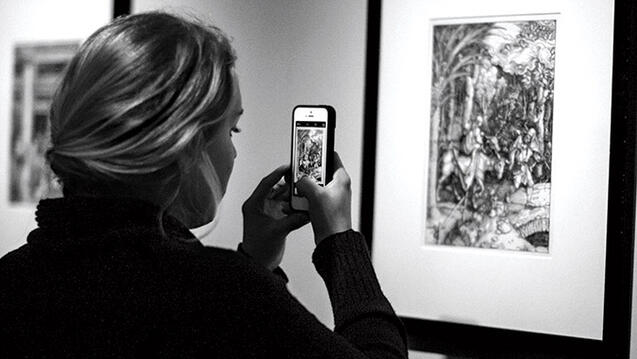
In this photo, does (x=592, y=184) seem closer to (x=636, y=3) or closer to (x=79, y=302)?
(x=636, y=3)

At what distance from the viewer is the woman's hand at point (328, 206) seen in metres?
0.83

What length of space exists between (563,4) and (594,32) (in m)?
Result: 0.06

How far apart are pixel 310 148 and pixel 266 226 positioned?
0.14 meters

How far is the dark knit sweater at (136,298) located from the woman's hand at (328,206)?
21cm

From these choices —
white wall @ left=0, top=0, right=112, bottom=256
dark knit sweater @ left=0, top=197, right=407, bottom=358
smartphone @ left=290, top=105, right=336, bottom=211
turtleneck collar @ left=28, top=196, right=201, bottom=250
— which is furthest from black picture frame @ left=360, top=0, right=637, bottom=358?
white wall @ left=0, top=0, right=112, bottom=256

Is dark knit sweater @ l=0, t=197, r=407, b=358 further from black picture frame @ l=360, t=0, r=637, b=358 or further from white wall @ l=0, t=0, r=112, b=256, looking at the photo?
white wall @ l=0, t=0, r=112, b=256

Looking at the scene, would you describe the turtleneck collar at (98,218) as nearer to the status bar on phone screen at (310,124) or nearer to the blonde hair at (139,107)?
the blonde hair at (139,107)

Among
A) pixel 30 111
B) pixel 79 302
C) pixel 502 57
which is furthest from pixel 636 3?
pixel 30 111

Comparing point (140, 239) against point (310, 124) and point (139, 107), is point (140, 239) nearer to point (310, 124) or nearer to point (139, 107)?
point (139, 107)

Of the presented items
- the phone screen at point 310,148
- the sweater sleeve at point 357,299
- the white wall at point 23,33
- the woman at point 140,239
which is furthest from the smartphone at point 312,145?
the white wall at point 23,33

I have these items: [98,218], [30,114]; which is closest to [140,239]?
[98,218]

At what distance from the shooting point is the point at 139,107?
60 cm

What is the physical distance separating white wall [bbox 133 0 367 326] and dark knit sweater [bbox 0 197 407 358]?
A: 65 centimetres

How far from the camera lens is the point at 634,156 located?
1.04 metres
